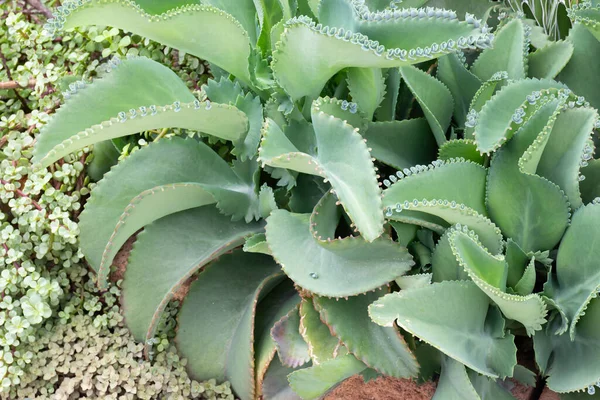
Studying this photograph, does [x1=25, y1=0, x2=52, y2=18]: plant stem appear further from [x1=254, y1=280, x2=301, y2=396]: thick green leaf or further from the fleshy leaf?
the fleshy leaf

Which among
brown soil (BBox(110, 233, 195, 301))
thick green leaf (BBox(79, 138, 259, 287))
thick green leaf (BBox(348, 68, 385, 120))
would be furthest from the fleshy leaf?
brown soil (BBox(110, 233, 195, 301))

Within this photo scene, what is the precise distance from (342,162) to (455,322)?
277 mm

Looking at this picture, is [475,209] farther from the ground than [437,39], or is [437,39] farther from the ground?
→ [437,39]

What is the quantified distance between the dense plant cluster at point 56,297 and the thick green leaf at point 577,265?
60cm

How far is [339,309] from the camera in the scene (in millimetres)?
1013

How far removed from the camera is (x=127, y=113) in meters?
0.93

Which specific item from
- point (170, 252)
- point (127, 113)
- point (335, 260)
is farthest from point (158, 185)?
point (335, 260)

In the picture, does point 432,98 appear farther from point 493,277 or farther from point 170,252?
point 170,252

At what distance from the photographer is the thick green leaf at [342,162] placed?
85cm

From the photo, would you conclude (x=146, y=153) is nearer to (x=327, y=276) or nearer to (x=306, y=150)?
(x=306, y=150)

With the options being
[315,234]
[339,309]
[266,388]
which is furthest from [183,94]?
[266,388]

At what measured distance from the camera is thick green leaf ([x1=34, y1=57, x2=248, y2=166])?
94cm

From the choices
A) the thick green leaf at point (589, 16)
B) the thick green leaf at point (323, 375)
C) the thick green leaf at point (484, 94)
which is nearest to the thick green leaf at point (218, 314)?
the thick green leaf at point (323, 375)

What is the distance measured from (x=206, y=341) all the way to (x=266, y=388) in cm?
14
